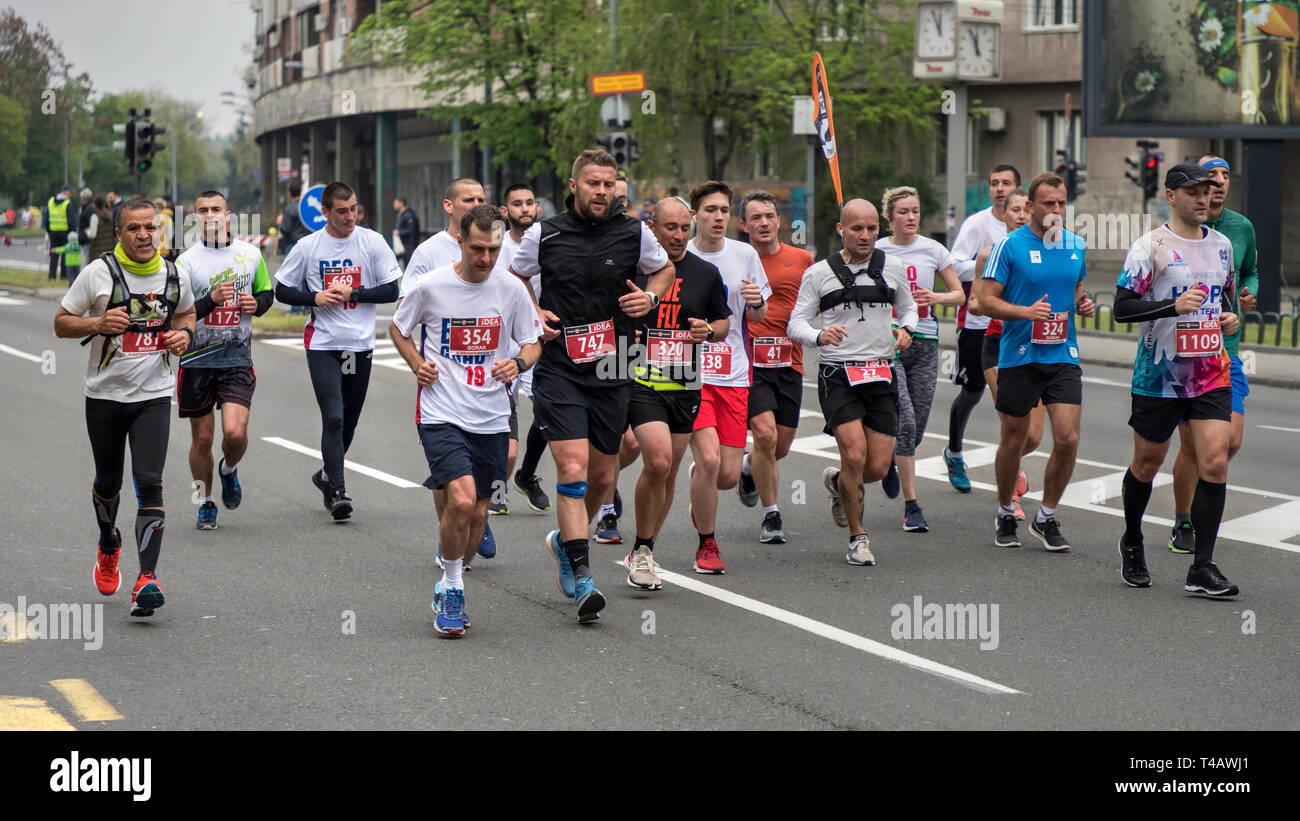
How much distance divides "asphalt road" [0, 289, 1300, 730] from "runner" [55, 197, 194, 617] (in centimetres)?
49

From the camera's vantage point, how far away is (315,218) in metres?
20.0

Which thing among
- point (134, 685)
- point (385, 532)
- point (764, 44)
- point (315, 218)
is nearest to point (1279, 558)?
point (385, 532)

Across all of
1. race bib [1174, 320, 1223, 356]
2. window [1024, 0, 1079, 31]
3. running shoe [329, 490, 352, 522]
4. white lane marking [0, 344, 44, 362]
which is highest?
window [1024, 0, 1079, 31]

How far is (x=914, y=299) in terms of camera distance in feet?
31.0

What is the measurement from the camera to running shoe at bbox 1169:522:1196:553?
8.97m

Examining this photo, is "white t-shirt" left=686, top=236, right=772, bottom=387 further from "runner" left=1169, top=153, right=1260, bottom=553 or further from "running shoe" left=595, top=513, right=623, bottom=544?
"runner" left=1169, top=153, right=1260, bottom=553

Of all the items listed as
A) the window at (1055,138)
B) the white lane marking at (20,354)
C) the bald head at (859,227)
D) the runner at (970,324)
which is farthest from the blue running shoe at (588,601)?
the window at (1055,138)

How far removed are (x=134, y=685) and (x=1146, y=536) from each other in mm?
5937

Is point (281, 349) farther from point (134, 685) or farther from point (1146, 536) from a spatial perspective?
point (134, 685)

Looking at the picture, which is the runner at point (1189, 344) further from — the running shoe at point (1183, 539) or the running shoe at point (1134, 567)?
the running shoe at point (1183, 539)

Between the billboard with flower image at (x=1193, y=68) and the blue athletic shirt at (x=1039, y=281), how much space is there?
50.3ft

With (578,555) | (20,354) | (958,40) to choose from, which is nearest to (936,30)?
(958,40)

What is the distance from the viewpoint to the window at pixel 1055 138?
4150 centimetres

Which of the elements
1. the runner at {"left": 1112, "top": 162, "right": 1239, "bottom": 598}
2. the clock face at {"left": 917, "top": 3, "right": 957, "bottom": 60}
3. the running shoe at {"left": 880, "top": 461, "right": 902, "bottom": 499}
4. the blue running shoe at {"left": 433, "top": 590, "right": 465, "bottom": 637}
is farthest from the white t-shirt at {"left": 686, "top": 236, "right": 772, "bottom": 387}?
the clock face at {"left": 917, "top": 3, "right": 957, "bottom": 60}
